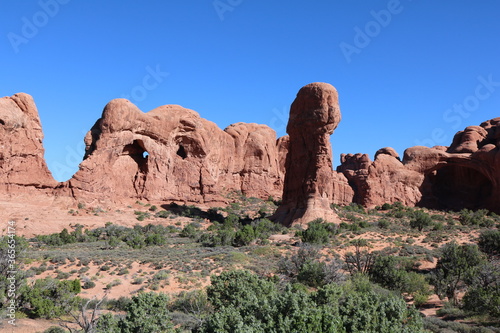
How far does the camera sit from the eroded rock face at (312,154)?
33000 mm

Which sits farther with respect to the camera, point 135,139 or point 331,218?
point 135,139

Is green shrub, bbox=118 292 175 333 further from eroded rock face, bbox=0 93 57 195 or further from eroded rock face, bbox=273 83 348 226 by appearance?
eroded rock face, bbox=0 93 57 195

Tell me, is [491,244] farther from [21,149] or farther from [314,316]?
[21,149]

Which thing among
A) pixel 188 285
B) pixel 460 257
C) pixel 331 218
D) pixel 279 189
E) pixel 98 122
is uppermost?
pixel 98 122

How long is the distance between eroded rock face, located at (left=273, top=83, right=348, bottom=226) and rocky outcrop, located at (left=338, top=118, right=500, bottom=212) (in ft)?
46.5

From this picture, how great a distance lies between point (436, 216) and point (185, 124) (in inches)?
1124

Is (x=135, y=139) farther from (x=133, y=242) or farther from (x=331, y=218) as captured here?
(x=331, y=218)

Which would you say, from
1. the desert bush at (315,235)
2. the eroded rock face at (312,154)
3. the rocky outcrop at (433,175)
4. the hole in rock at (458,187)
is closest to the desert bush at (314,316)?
the desert bush at (315,235)

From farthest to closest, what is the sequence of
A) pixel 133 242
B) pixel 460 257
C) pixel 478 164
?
pixel 478 164 < pixel 133 242 < pixel 460 257

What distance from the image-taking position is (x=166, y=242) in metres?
28.3

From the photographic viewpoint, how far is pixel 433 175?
50000mm

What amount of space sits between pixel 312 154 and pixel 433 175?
24.0 meters

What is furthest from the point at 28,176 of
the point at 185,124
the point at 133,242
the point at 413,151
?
the point at 413,151

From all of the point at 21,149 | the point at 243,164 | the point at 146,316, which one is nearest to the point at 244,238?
the point at 146,316
